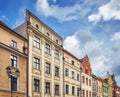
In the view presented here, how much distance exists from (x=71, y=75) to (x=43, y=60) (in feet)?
42.3

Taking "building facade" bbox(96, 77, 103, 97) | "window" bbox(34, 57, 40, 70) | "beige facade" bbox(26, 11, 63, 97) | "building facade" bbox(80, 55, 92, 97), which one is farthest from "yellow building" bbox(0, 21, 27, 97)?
"building facade" bbox(96, 77, 103, 97)

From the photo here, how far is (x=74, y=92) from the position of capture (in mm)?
52250

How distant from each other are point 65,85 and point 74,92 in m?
5.63

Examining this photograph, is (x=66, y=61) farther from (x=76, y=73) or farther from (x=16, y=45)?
(x=16, y=45)

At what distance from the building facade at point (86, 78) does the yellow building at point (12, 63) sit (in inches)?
1043

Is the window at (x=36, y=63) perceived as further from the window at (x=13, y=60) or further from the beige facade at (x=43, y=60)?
the window at (x=13, y=60)

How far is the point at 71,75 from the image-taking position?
51.1 m

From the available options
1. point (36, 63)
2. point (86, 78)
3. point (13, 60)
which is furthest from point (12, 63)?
point (86, 78)

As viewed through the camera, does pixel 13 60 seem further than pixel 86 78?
No

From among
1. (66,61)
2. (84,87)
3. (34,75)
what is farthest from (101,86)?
(34,75)

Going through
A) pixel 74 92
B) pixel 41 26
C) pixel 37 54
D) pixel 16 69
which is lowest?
pixel 74 92

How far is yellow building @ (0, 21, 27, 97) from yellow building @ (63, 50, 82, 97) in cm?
1519

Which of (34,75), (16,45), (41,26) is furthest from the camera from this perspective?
(41,26)

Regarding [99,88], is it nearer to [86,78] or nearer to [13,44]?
[86,78]
